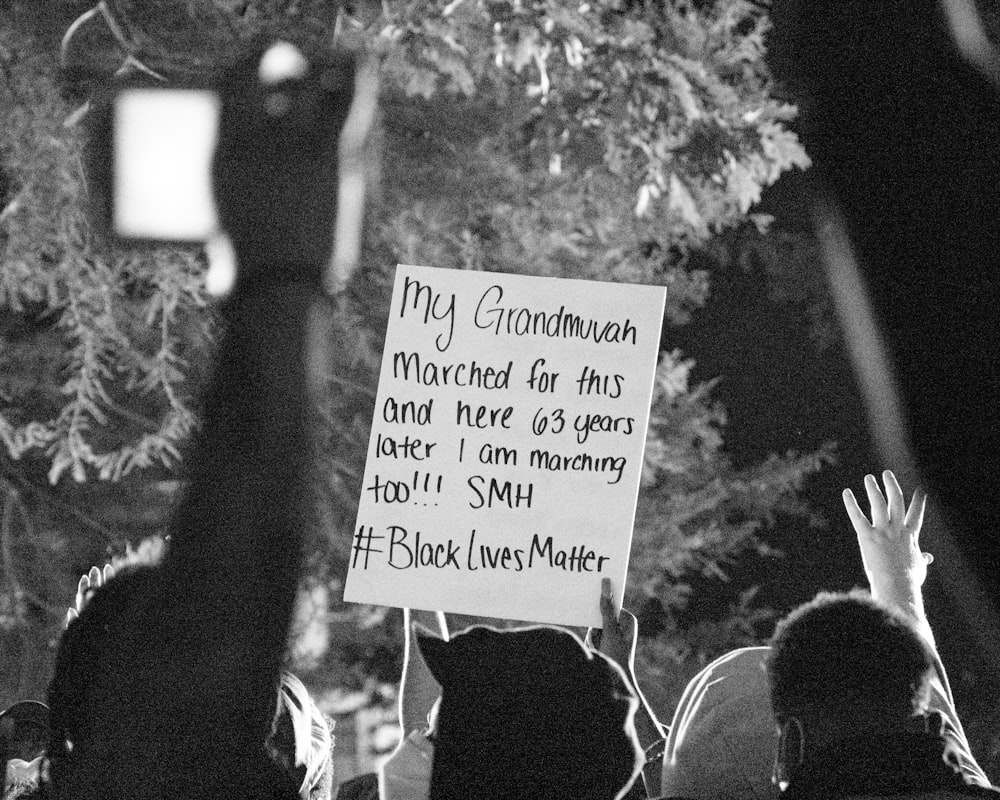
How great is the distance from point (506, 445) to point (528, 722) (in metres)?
0.59

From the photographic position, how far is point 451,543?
1914 mm

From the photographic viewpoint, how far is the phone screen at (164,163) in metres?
1.07

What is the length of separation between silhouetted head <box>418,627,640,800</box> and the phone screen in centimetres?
60

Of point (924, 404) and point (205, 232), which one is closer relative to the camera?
point (205, 232)

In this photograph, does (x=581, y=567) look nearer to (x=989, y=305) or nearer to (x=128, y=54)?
(x=128, y=54)

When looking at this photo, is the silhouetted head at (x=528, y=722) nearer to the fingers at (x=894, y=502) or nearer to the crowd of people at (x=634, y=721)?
the crowd of people at (x=634, y=721)

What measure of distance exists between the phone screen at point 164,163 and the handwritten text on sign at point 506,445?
81cm

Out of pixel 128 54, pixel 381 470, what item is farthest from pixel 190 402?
pixel 381 470

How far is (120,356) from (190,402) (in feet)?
1.06

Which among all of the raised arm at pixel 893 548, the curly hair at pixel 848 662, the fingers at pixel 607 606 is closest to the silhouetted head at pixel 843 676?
the curly hair at pixel 848 662

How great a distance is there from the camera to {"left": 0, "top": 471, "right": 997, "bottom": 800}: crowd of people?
1.43 meters

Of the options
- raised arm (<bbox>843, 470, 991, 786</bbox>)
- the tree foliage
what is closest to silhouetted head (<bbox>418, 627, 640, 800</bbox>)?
raised arm (<bbox>843, 470, 991, 786</bbox>)

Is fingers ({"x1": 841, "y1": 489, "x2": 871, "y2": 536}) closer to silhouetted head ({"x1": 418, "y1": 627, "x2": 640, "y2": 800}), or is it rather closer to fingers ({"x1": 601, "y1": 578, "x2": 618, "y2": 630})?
fingers ({"x1": 601, "y1": 578, "x2": 618, "y2": 630})

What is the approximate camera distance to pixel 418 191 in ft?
16.8
